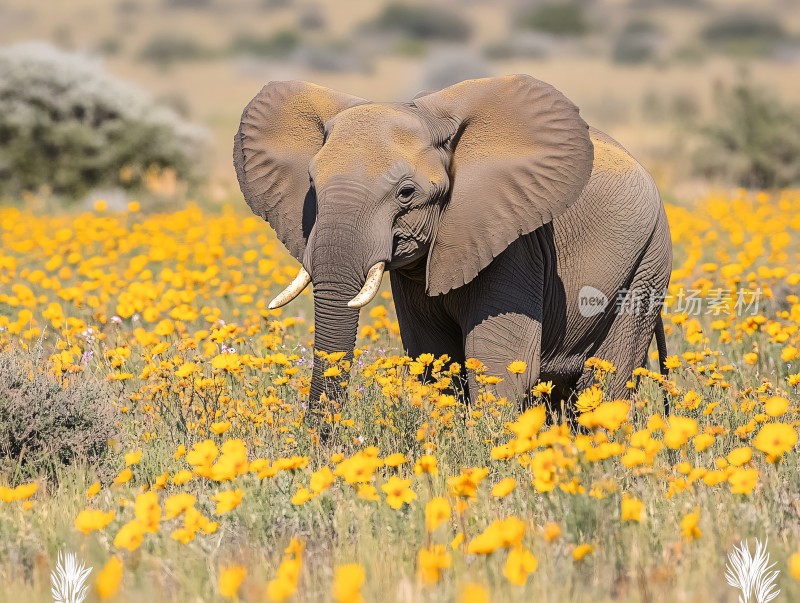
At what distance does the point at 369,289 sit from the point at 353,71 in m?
51.4

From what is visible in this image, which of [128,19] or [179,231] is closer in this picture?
[179,231]

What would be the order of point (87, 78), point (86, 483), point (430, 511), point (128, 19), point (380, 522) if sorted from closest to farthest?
point (430, 511) < point (380, 522) < point (86, 483) < point (87, 78) < point (128, 19)

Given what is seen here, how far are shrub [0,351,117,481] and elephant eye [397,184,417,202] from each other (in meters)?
1.72

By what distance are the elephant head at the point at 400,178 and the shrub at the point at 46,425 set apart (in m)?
1.06

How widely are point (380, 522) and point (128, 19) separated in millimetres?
86418

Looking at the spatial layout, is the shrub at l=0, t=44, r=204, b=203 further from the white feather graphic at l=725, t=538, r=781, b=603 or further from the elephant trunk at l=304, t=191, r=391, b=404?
the white feather graphic at l=725, t=538, r=781, b=603

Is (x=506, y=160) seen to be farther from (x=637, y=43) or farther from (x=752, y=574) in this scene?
(x=637, y=43)

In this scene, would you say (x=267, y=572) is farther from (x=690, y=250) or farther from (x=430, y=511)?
(x=690, y=250)

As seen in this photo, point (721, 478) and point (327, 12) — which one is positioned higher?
point (327, 12)

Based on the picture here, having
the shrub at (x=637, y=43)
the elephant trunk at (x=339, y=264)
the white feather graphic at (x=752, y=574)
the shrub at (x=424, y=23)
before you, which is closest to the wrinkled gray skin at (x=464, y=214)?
the elephant trunk at (x=339, y=264)

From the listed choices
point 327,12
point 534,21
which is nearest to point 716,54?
point 534,21

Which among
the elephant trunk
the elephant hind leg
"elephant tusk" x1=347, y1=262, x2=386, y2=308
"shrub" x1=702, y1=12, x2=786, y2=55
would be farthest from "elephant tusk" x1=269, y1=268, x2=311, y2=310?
"shrub" x1=702, y1=12, x2=786, y2=55

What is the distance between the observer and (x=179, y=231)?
11.7 m

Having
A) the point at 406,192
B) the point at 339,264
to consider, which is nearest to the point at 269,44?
the point at 406,192
